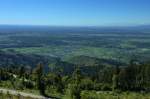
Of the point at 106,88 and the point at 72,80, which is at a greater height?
the point at 72,80

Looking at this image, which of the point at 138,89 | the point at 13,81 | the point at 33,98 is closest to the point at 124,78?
the point at 138,89

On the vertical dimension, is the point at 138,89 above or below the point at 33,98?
below

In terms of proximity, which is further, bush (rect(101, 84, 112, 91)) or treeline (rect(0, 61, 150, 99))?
bush (rect(101, 84, 112, 91))

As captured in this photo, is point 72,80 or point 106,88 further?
point 106,88

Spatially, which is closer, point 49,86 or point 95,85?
point 49,86

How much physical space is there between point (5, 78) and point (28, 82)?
13905 mm

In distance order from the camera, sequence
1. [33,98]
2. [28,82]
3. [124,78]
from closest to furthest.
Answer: [33,98] < [28,82] < [124,78]

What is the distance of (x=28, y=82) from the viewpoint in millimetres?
99312

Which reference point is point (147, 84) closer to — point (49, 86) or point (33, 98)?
point (49, 86)

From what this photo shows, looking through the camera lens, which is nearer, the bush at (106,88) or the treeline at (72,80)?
the treeline at (72,80)

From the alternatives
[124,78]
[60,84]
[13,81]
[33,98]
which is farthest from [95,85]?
[33,98]

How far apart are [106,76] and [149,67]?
18.0 m

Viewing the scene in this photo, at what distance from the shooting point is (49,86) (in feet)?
319

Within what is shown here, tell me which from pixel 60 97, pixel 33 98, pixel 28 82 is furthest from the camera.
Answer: pixel 28 82
